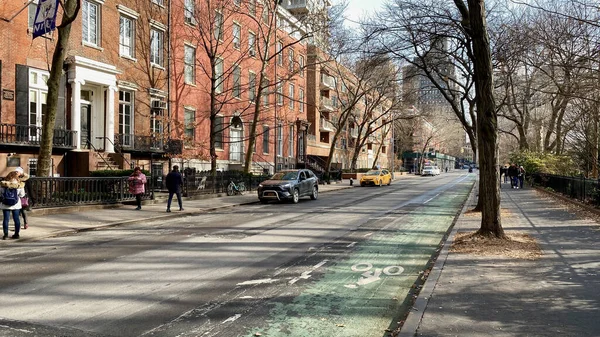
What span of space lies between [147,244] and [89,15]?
59.5ft

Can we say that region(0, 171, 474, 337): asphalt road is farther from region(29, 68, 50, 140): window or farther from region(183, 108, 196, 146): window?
region(183, 108, 196, 146): window

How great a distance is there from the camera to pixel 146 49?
88.6 ft

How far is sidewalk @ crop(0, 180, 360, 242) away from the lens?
39.5 feet

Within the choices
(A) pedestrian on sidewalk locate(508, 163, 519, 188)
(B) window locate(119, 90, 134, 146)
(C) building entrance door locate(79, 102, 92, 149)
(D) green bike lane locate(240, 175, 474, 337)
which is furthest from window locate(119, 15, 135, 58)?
(A) pedestrian on sidewalk locate(508, 163, 519, 188)

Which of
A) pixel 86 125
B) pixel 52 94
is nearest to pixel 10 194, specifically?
pixel 52 94

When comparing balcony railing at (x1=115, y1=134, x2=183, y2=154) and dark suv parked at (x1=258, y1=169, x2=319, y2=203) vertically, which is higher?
balcony railing at (x1=115, y1=134, x2=183, y2=154)

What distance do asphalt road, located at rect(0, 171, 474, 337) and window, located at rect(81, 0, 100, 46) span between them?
1471 centimetres

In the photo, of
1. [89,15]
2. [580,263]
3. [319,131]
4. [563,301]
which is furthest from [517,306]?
[319,131]

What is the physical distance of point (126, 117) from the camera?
26438 mm

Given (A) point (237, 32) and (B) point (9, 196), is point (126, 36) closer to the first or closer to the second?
(A) point (237, 32)

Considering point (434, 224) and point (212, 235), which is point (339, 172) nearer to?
point (434, 224)

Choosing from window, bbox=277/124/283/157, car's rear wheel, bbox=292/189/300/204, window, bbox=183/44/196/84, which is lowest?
car's rear wheel, bbox=292/189/300/204

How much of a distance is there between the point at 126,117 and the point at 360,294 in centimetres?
2321

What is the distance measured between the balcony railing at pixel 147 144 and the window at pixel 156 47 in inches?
191
